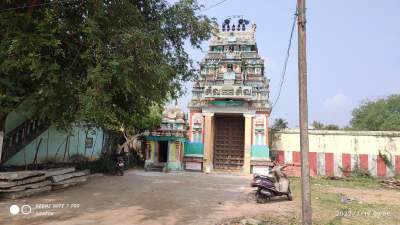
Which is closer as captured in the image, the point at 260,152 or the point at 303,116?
the point at 303,116

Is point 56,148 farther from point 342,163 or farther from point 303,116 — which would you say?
point 342,163

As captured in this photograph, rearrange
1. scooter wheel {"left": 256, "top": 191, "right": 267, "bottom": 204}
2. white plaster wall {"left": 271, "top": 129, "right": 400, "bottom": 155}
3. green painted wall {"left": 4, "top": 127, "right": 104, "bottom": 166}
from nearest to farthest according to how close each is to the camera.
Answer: scooter wheel {"left": 256, "top": 191, "right": 267, "bottom": 204}
green painted wall {"left": 4, "top": 127, "right": 104, "bottom": 166}
white plaster wall {"left": 271, "top": 129, "right": 400, "bottom": 155}

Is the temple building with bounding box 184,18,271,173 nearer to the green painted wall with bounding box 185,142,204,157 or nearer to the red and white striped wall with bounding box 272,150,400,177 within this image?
the green painted wall with bounding box 185,142,204,157

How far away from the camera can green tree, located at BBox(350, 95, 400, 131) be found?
38.9m

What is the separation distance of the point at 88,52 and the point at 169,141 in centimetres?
1310

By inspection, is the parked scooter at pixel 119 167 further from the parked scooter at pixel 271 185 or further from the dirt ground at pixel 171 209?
the parked scooter at pixel 271 185

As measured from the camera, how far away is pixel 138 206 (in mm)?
7855

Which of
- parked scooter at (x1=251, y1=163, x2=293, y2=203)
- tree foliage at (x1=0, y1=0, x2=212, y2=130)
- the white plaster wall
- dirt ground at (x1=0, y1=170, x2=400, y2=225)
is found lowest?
dirt ground at (x1=0, y1=170, x2=400, y2=225)

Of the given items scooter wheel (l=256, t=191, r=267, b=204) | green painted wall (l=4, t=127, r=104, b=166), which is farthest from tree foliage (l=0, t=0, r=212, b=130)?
scooter wheel (l=256, t=191, r=267, b=204)

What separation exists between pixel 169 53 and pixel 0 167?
5.97 metres

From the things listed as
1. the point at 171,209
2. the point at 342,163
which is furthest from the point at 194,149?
the point at 171,209

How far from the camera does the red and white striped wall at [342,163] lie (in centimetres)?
1875

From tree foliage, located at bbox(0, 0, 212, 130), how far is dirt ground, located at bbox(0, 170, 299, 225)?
1.97 meters

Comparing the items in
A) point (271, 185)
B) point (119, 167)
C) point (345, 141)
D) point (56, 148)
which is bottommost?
point (271, 185)
